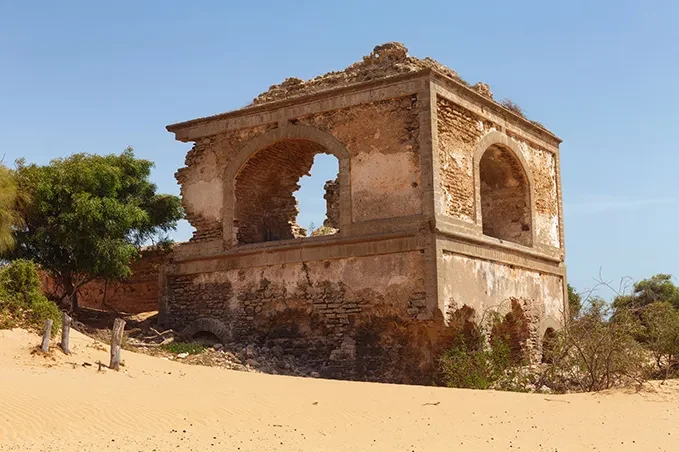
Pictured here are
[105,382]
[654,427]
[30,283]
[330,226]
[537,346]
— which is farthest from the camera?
[330,226]

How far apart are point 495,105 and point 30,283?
945cm

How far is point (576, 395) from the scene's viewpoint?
36.6ft

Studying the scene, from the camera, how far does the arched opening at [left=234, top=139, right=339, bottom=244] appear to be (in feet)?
56.6

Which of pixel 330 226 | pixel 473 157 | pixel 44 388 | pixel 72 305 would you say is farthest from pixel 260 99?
pixel 44 388

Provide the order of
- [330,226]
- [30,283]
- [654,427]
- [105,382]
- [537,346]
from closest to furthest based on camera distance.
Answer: [654,427]
[105,382]
[30,283]
[537,346]
[330,226]

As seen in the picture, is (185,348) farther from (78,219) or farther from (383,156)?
(383,156)

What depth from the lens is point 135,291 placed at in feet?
68.6

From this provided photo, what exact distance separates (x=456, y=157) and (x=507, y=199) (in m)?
3.19

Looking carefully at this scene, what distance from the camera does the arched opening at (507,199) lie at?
58.5ft

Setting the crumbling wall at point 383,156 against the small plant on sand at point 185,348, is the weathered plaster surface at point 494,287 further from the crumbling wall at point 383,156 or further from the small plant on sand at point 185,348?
the small plant on sand at point 185,348

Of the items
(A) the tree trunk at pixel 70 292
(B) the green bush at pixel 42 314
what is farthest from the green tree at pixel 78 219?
(B) the green bush at pixel 42 314

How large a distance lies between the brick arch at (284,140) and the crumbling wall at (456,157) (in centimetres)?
182

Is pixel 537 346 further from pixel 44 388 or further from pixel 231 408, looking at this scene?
A: pixel 44 388

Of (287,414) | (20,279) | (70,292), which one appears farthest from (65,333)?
(70,292)
